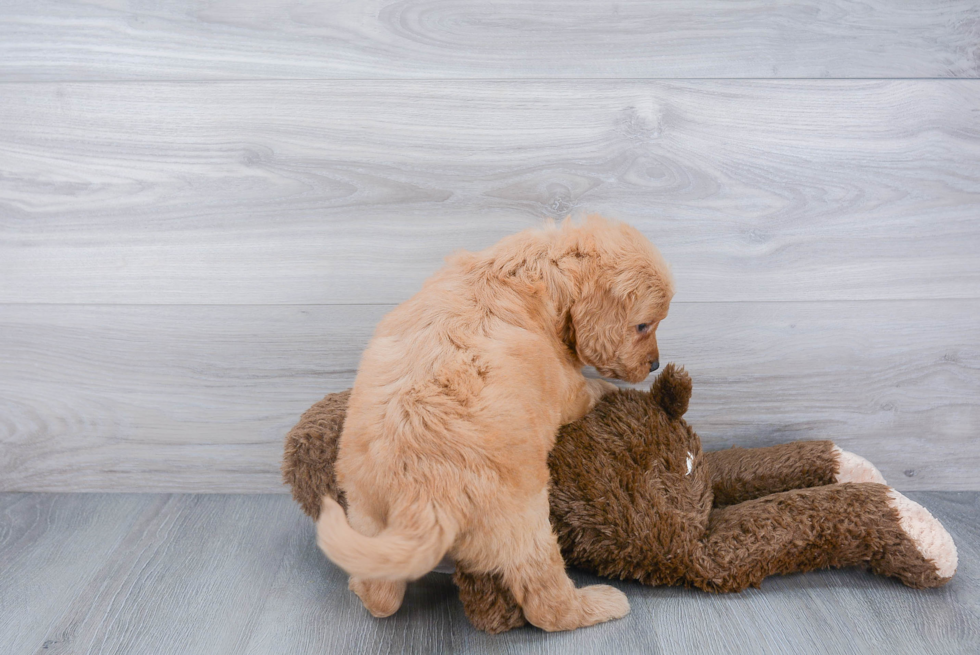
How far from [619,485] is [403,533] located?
0.39 metres

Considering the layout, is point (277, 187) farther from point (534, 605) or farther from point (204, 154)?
point (534, 605)

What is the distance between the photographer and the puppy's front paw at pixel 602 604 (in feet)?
3.26

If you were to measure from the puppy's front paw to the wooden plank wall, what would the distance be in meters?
0.45

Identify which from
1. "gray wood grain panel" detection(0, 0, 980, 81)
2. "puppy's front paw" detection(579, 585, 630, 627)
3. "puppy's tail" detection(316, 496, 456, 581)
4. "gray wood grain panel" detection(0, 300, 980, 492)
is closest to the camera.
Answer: "puppy's tail" detection(316, 496, 456, 581)

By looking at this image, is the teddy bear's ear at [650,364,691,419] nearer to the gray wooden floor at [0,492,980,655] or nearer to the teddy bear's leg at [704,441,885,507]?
the teddy bear's leg at [704,441,885,507]

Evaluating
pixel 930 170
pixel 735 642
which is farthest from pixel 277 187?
pixel 930 170

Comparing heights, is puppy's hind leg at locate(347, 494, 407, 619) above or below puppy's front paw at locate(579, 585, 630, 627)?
below

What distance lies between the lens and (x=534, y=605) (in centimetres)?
94

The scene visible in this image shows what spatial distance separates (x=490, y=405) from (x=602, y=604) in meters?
0.37

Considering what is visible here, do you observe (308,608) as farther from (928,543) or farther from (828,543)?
(928,543)

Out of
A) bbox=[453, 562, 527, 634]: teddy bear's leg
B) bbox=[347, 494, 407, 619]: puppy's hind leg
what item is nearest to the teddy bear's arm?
bbox=[453, 562, 527, 634]: teddy bear's leg

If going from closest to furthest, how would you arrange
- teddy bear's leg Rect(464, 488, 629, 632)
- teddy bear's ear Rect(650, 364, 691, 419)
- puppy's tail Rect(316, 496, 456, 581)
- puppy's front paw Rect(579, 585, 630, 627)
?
1. puppy's tail Rect(316, 496, 456, 581)
2. teddy bear's leg Rect(464, 488, 629, 632)
3. puppy's front paw Rect(579, 585, 630, 627)
4. teddy bear's ear Rect(650, 364, 691, 419)

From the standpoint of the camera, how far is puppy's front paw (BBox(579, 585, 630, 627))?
995mm

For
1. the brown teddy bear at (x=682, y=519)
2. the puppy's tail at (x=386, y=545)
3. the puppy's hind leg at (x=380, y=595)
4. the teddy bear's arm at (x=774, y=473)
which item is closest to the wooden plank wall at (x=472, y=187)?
the teddy bear's arm at (x=774, y=473)
